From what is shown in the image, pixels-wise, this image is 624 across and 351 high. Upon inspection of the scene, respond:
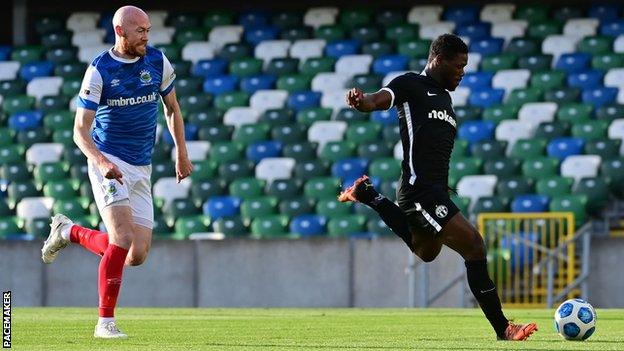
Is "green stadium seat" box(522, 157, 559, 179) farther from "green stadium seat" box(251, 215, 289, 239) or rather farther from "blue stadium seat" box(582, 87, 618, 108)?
"green stadium seat" box(251, 215, 289, 239)

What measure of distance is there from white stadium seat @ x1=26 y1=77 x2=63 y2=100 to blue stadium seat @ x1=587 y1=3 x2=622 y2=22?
9066mm

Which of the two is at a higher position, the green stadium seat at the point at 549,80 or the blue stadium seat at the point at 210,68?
the blue stadium seat at the point at 210,68

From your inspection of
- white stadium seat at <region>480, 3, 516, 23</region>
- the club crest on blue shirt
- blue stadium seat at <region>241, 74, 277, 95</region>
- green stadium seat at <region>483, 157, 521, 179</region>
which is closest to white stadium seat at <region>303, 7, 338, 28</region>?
blue stadium seat at <region>241, 74, 277, 95</region>

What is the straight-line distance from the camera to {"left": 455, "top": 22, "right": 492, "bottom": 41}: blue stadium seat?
24391 mm

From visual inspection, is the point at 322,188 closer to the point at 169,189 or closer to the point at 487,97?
the point at 169,189

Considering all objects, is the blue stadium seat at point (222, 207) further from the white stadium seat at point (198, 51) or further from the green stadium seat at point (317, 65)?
the white stadium seat at point (198, 51)

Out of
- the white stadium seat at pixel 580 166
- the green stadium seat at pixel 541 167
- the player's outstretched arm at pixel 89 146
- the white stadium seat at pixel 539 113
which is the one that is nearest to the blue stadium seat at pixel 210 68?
the white stadium seat at pixel 539 113

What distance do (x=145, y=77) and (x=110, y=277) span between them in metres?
1.31

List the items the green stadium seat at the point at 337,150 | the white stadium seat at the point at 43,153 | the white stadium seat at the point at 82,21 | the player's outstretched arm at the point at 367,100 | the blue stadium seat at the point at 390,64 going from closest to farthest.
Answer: the player's outstretched arm at the point at 367,100, the green stadium seat at the point at 337,150, the white stadium seat at the point at 43,153, the blue stadium seat at the point at 390,64, the white stadium seat at the point at 82,21

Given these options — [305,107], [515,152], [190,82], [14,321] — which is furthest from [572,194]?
[14,321]

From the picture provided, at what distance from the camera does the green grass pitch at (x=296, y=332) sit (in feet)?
28.4

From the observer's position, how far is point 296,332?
34.7 feet

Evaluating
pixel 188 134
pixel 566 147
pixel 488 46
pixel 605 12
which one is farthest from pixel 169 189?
pixel 605 12

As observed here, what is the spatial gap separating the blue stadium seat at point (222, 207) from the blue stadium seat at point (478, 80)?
422 centimetres
